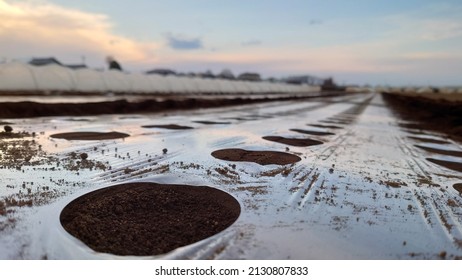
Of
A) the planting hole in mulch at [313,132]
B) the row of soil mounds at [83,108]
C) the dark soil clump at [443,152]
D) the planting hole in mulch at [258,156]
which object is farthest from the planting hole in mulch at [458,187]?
the row of soil mounds at [83,108]

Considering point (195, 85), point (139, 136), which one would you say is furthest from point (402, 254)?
point (195, 85)

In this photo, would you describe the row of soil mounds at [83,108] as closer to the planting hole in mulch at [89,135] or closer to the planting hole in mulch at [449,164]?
the planting hole in mulch at [89,135]

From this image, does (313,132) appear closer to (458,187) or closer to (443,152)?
(443,152)

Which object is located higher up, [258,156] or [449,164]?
[258,156]

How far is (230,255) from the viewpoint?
10.5 ft

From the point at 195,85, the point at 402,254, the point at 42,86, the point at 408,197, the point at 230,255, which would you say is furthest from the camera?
the point at 195,85

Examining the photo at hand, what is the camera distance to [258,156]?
290 inches

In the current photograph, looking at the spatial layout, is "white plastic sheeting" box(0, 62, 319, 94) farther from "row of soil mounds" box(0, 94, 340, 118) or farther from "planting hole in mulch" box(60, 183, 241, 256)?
"planting hole in mulch" box(60, 183, 241, 256)

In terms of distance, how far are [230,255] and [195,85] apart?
3570 centimetres

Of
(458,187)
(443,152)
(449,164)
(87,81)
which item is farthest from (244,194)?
(87,81)

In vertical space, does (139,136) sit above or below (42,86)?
below

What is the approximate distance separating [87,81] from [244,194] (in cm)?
2301

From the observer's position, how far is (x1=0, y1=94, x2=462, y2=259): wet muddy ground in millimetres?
3410
